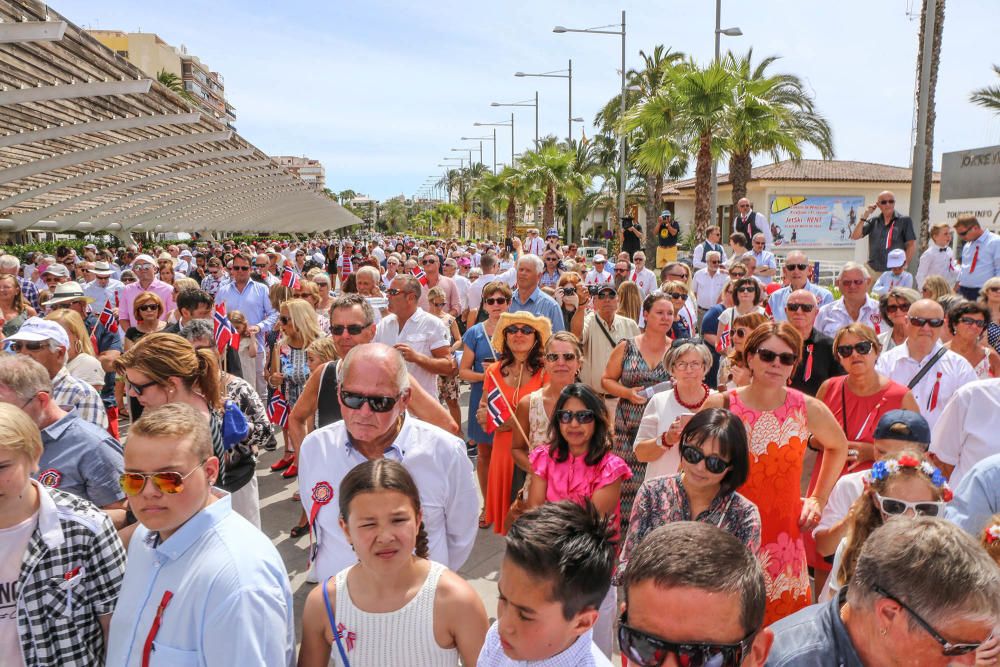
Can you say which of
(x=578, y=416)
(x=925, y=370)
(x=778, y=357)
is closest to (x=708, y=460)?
(x=578, y=416)

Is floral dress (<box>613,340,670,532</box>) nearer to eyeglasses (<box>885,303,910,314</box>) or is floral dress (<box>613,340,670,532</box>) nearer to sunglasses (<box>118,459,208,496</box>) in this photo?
eyeglasses (<box>885,303,910,314</box>)

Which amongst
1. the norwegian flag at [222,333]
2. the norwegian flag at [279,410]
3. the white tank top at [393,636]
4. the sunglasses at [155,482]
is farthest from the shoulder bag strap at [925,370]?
the norwegian flag at [222,333]

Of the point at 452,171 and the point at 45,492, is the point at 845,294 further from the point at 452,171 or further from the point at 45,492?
the point at 452,171

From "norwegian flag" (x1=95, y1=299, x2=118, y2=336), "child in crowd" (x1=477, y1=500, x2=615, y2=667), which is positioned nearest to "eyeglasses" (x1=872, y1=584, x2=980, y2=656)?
"child in crowd" (x1=477, y1=500, x2=615, y2=667)

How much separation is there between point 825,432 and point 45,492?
3425 mm

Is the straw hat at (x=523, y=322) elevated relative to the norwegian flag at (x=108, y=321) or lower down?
elevated

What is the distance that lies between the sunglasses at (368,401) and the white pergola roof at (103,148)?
10683 millimetres

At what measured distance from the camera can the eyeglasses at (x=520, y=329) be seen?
4879 mm

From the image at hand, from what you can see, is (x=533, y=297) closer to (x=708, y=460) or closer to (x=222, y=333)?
(x=222, y=333)

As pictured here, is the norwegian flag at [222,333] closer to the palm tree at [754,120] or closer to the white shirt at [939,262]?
the white shirt at [939,262]

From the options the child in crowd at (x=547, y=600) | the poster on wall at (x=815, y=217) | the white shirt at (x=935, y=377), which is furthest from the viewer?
the poster on wall at (x=815, y=217)

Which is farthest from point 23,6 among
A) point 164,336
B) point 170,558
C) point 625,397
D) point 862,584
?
point 862,584

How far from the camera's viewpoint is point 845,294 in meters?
6.35

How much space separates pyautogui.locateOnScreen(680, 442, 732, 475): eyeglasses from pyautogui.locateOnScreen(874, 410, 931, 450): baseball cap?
3.34 ft
